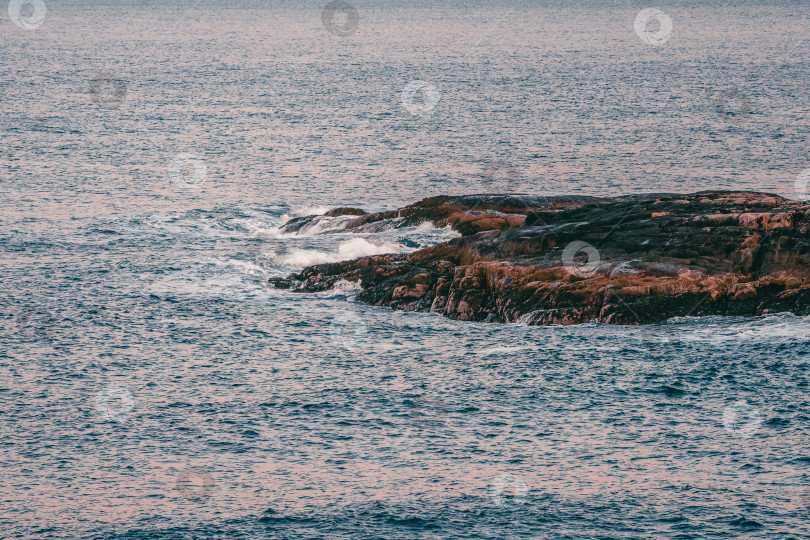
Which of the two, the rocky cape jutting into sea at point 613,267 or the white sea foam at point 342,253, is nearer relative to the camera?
the rocky cape jutting into sea at point 613,267

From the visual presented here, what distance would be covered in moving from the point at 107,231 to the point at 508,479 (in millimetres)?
42691

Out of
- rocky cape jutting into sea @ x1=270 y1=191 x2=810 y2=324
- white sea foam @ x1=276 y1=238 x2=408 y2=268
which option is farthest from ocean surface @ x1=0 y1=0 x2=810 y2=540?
rocky cape jutting into sea @ x1=270 y1=191 x2=810 y2=324

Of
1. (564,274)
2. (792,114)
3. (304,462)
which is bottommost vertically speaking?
(304,462)

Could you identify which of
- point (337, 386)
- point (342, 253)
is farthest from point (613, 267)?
point (342, 253)

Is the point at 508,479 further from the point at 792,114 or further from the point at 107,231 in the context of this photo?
the point at 792,114

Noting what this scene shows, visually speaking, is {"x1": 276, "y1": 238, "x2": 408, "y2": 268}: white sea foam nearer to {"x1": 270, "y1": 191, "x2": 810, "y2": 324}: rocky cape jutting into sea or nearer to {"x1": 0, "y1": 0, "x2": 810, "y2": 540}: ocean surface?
{"x1": 0, "y1": 0, "x2": 810, "y2": 540}: ocean surface

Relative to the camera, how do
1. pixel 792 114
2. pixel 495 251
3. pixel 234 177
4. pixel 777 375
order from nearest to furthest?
pixel 777 375, pixel 495 251, pixel 234 177, pixel 792 114

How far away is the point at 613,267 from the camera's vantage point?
51781mm

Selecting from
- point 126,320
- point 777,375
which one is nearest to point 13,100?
Result: point 126,320

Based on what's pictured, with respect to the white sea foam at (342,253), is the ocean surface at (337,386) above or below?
below

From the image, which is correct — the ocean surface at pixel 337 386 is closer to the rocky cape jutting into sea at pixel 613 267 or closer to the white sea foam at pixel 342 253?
the white sea foam at pixel 342 253

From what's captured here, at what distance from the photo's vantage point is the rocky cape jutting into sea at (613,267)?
1975 inches

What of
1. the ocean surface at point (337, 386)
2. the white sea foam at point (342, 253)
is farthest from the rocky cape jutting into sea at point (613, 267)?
→ the white sea foam at point (342, 253)

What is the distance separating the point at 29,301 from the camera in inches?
2222
